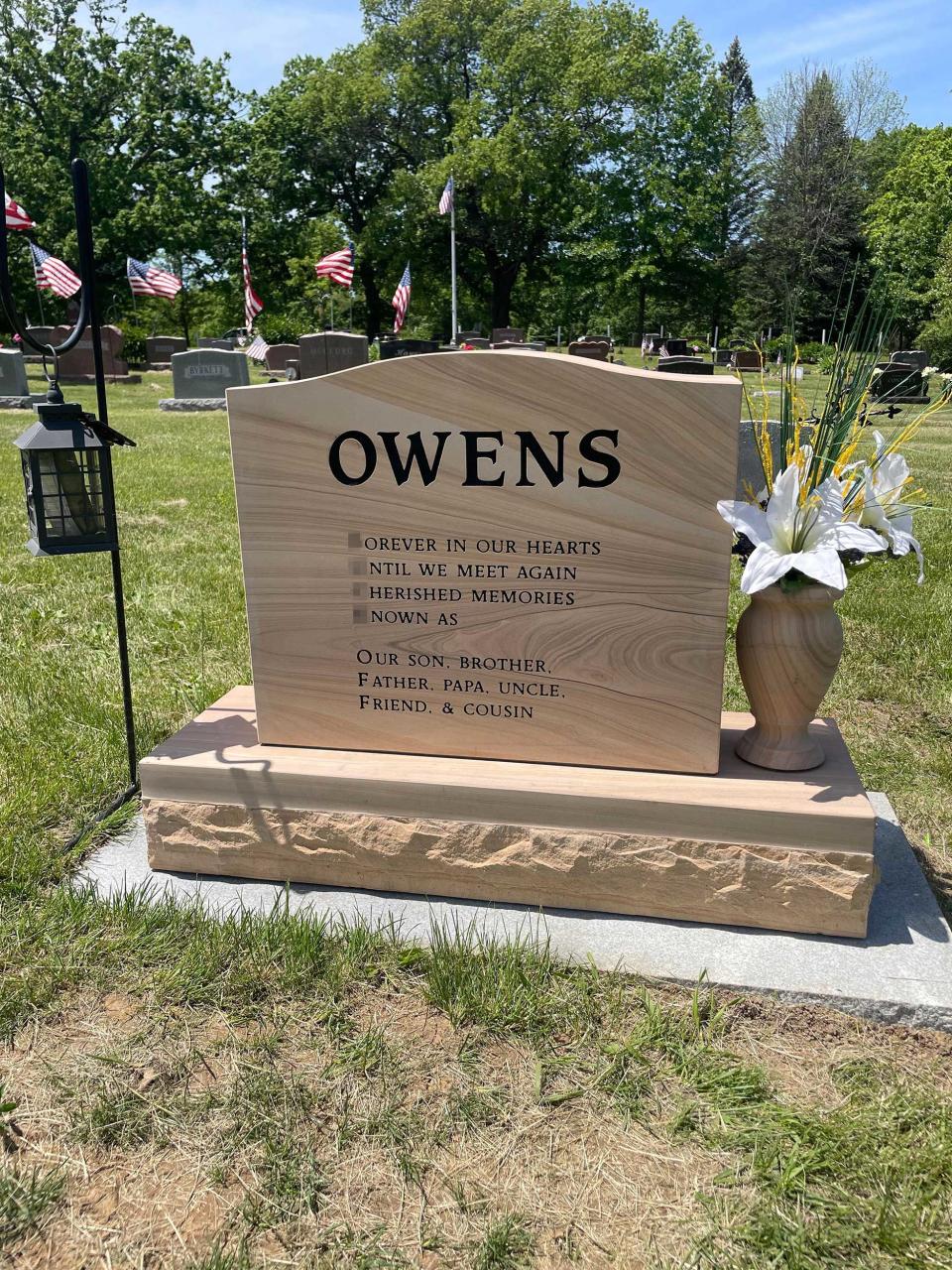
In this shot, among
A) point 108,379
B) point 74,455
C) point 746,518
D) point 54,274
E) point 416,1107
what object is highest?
point 54,274

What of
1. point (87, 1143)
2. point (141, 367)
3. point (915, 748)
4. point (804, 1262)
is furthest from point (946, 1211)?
point (141, 367)

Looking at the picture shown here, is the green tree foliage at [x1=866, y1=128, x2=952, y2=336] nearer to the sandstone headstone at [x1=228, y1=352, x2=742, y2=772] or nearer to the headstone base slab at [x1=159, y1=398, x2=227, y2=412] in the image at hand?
the headstone base slab at [x1=159, y1=398, x2=227, y2=412]

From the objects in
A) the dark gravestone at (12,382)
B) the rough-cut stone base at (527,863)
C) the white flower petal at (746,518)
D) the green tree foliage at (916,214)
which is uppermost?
the green tree foliage at (916,214)

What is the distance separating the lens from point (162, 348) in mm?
28562

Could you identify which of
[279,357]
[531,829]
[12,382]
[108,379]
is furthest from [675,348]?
[531,829]

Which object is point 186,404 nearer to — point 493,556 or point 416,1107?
point 493,556

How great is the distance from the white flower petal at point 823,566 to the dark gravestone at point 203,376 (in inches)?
695

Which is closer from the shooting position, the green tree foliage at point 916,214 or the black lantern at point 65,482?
the black lantern at point 65,482

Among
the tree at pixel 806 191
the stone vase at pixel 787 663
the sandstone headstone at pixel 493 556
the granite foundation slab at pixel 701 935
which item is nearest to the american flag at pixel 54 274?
the sandstone headstone at pixel 493 556

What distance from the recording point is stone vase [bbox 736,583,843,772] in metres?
2.54

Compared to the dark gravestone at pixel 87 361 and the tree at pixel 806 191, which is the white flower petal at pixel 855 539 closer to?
the dark gravestone at pixel 87 361

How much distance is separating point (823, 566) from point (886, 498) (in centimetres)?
37

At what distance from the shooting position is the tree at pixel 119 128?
33.8m

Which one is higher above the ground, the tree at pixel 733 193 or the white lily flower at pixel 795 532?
the tree at pixel 733 193
